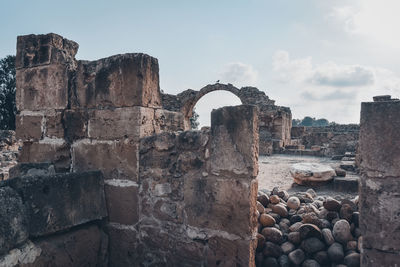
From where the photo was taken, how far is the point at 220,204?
95.3 inches

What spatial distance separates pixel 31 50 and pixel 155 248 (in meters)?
2.54

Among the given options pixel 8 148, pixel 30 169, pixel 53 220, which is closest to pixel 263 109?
pixel 8 148

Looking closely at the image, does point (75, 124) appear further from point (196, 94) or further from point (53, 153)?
point (196, 94)

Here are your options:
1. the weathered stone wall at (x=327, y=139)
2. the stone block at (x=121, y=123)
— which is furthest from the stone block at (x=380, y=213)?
the weathered stone wall at (x=327, y=139)

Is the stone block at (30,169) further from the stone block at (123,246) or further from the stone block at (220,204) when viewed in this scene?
the stone block at (220,204)

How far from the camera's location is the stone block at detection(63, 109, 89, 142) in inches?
122

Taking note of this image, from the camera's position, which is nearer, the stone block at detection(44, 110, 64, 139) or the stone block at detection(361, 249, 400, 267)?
the stone block at detection(361, 249, 400, 267)

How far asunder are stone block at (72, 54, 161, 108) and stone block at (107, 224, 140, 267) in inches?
48.7

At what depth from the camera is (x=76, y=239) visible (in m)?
2.56

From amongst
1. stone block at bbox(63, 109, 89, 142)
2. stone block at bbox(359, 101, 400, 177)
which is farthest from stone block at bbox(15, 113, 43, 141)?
stone block at bbox(359, 101, 400, 177)

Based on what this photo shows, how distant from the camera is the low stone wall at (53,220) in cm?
205

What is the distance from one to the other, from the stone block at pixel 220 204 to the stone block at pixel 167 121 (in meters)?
0.77

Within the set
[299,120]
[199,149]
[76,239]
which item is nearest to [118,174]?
[76,239]

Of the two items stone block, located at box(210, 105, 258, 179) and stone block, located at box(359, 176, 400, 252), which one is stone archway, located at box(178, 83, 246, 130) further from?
stone block, located at box(359, 176, 400, 252)
